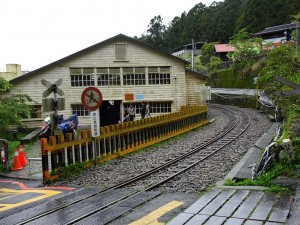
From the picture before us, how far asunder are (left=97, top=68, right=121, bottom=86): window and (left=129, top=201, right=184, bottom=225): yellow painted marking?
18.8 meters

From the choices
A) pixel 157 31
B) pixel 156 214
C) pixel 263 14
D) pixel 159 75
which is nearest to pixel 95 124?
pixel 156 214

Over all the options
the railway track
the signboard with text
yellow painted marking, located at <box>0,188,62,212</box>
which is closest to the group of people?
the signboard with text

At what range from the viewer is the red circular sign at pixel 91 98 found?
11117 millimetres

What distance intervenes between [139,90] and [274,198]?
19330 mm

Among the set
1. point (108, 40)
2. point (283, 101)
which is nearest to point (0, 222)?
point (283, 101)

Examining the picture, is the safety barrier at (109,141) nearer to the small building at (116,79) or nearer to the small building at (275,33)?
the small building at (116,79)

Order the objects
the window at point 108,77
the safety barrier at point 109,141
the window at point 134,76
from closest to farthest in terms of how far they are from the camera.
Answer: the safety barrier at point 109,141 < the window at point 108,77 < the window at point 134,76

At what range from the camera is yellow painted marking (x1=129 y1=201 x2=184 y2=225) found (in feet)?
18.4

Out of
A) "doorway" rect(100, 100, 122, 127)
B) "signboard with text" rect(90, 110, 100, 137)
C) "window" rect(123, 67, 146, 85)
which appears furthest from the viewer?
"doorway" rect(100, 100, 122, 127)

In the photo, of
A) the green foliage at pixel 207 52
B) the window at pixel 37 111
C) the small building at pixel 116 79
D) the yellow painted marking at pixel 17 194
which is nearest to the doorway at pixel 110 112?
the small building at pixel 116 79

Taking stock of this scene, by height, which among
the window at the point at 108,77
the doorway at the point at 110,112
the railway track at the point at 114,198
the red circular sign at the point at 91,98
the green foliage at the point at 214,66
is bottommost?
the railway track at the point at 114,198

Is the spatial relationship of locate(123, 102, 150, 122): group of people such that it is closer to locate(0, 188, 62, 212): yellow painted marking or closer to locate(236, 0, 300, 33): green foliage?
locate(0, 188, 62, 212): yellow painted marking

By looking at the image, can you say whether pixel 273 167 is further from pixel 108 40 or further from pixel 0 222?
pixel 108 40

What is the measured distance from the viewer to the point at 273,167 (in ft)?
26.6
